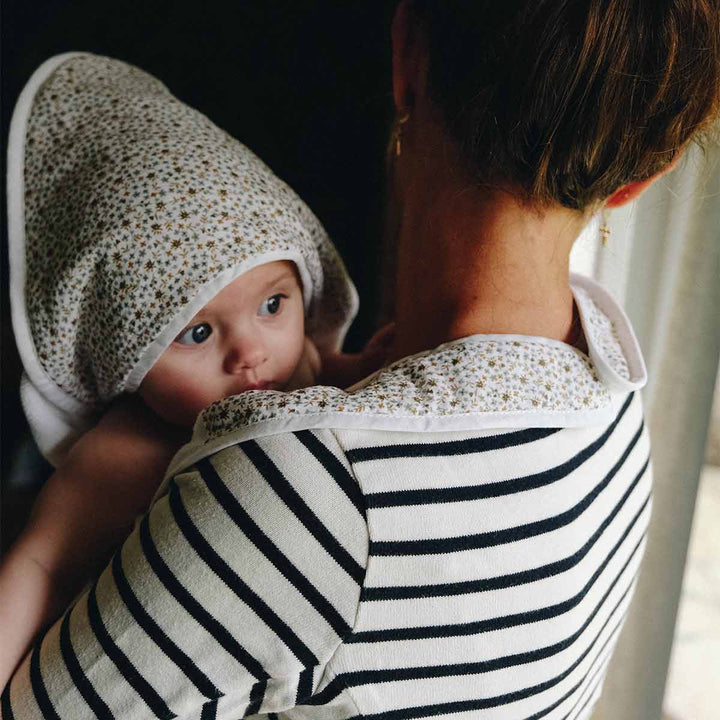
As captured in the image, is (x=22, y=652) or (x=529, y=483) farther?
(x=22, y=652)

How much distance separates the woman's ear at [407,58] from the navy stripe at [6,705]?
2.29 feet

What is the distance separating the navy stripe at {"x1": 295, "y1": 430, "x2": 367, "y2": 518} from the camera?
558 millimetres

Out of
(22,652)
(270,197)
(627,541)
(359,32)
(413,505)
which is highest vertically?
(359,32)

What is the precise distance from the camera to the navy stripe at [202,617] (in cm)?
56

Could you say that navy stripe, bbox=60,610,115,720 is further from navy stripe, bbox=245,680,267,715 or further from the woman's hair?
the woman's hair

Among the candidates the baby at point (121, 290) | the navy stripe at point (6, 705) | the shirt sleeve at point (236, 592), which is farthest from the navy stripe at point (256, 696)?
the baby at point (121, 290)

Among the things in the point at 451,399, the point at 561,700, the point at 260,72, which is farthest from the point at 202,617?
the point at 260,72

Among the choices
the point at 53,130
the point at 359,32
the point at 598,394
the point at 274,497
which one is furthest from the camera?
the point at 359,32

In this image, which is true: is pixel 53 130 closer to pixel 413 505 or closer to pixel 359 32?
pixel 359 32

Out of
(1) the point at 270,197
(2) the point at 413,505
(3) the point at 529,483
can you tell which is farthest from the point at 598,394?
(1) the point at 270,197

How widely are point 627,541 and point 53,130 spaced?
0.89 m

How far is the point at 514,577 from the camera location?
2.04 ft

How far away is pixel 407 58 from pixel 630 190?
0.89 feet

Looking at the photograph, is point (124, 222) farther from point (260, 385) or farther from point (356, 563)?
point (356, 563)
